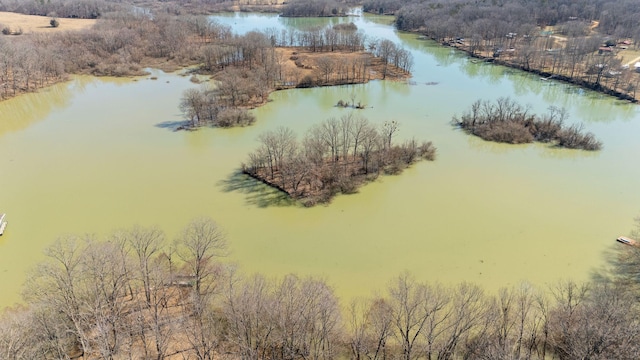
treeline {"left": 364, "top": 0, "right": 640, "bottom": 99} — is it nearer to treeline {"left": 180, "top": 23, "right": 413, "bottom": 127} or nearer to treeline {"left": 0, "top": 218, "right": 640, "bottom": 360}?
treeline {"left": 180, "top": 23, "right": 413, "bottom": 127}

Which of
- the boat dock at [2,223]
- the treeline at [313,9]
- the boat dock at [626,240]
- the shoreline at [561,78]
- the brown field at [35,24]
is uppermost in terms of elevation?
the treeline at [313,9]

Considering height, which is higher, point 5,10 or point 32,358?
point 5,10

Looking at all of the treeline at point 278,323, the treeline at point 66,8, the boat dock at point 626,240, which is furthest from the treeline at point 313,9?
the treeline at point 278,323

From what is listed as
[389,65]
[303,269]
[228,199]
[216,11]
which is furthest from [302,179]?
[216,11]

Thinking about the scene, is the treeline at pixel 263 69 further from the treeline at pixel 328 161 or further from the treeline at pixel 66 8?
the treeline at pixel 66 8

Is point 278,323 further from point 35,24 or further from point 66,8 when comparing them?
point 66,8

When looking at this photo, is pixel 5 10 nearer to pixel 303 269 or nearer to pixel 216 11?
pixel 216 11
